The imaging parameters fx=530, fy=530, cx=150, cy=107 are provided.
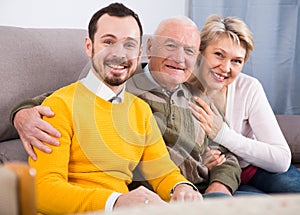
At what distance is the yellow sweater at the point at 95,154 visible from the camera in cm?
119

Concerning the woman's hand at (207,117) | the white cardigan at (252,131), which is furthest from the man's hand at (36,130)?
the white cardigan at (252,131)

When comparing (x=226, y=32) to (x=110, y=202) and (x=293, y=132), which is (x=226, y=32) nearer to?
(x=293, y=132)

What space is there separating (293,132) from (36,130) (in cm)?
131

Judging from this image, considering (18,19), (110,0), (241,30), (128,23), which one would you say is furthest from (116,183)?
(110,0)

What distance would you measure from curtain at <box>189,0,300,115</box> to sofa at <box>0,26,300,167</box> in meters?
1.34

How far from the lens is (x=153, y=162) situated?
1386 millimetres

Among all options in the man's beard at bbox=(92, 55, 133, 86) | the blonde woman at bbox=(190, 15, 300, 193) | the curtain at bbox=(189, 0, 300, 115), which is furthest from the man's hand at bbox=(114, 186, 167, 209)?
the curtain at bbox=(189, 0, 300, 115)

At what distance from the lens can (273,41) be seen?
2.83 meters

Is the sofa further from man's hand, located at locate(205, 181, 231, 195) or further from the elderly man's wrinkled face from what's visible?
man's hand, located at locate(205, 181, 231, 195)

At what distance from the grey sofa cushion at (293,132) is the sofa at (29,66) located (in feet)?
3.28

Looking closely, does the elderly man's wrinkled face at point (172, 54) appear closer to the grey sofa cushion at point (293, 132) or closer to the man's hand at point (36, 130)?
the man's hand at point (36, 130)

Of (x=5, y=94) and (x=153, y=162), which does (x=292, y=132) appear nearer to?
(x=153, y=162)

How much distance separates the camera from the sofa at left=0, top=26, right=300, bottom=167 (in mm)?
1474

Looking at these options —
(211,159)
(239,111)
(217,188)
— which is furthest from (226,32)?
(217,188)
